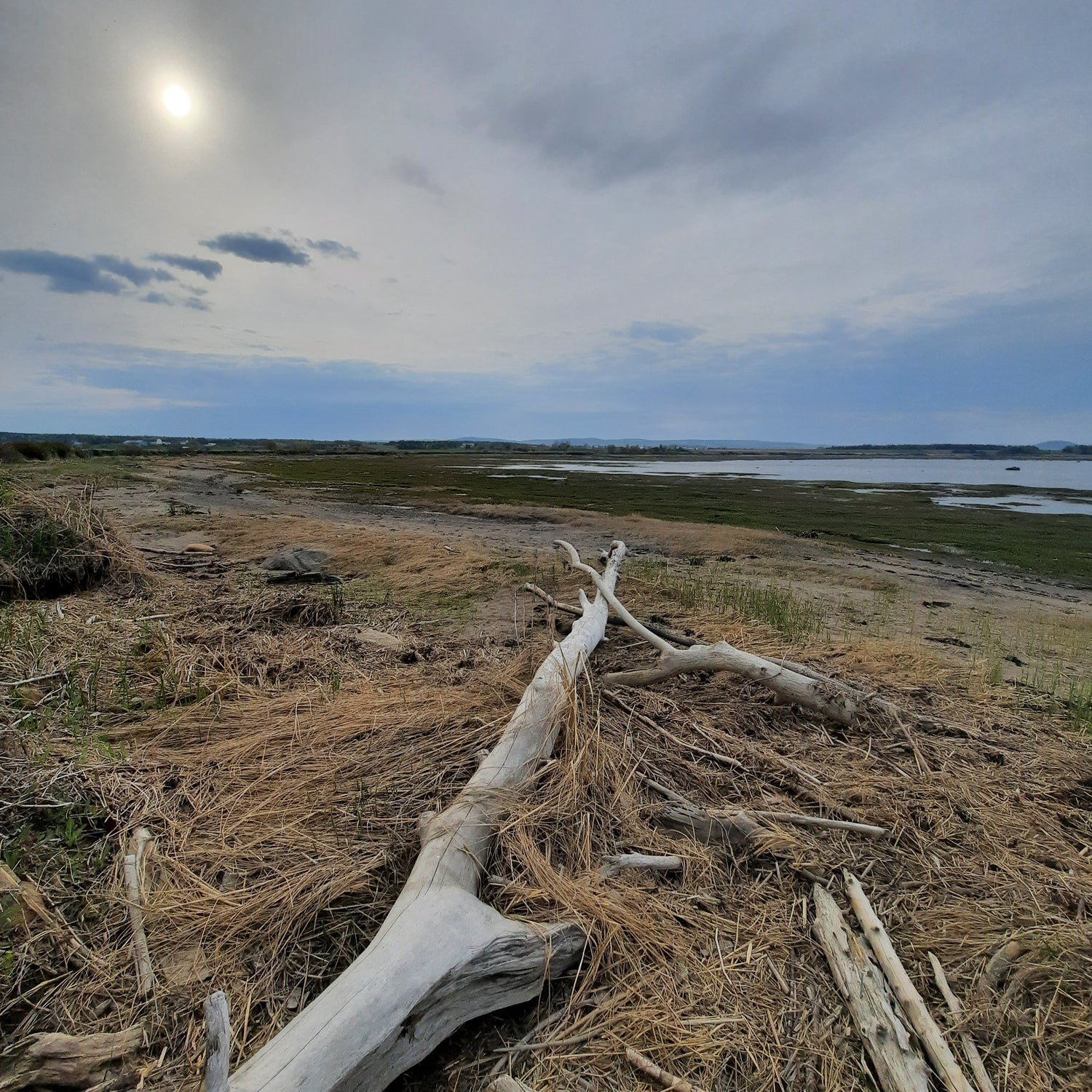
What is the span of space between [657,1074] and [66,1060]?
1.79 m

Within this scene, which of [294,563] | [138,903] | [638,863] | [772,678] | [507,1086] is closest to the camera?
[507,1086]

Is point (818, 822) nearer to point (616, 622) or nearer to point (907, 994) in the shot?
point (907, 994)

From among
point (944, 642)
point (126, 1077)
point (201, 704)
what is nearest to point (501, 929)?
point (126, 1077)

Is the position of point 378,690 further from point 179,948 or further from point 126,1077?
point 126,1077

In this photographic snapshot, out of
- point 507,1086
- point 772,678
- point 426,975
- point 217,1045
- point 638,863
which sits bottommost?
point 507,1086

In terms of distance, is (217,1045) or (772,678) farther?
(772,678)

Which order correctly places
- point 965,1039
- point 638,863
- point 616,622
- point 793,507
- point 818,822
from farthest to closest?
point 793,507 → point 616,622 → point 818,822 → point 638,863 → point 965,1039

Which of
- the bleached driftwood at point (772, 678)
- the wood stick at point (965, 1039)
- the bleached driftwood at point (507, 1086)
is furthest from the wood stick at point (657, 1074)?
the bleached driftwood at point (772, 678)

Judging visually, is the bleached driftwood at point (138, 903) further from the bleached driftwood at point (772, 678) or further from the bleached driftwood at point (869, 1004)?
the bleached driftwood at point (772, 678)

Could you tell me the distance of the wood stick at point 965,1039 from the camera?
1.82m

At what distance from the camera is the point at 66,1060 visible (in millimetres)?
1714

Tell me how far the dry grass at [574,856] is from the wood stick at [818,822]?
64mm

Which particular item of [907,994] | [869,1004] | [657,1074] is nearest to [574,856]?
[657,1074]

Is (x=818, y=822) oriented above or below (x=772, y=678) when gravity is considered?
below
